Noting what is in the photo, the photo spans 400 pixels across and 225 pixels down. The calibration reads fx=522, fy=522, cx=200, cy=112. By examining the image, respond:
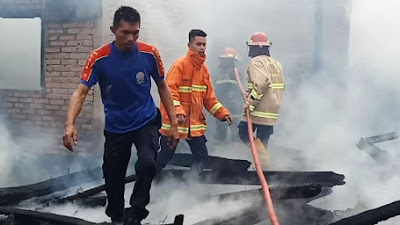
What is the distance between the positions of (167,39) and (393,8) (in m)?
5.10

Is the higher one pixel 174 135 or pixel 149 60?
pixel 149 60

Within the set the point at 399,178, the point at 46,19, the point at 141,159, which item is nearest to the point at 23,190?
the point at 141,159

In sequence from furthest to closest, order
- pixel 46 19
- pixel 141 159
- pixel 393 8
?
1. pixel 393 8
2. pixel 46 19
3. pixel 141 159

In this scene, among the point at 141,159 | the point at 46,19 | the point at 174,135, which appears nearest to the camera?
the point at 141,159

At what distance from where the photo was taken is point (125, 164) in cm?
406

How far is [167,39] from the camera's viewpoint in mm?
8484

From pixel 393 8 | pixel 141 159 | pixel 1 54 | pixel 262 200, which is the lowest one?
pixel 262 200

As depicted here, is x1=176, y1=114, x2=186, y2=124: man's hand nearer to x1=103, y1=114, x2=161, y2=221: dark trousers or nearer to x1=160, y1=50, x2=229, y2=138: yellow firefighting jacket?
x1=160, y1=50, x2=229, y2=138: yellow firefighting jacket

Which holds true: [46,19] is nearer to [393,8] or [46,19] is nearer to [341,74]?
[341,74]

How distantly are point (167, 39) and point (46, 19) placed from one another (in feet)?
6.39

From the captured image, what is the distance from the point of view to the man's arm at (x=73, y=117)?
362 cm

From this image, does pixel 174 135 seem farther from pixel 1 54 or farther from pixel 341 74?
pixel 341 74

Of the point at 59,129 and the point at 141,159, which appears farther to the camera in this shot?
the point at 59,129

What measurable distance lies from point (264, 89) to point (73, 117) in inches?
121
